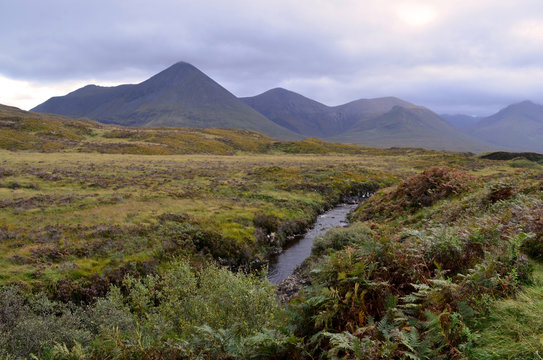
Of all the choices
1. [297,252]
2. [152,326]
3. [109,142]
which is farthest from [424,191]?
[109,142]

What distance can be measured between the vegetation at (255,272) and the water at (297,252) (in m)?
1.22

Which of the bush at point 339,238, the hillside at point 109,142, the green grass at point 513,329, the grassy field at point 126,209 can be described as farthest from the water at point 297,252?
the hillside at point 109,142

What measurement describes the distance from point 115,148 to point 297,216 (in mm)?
73363

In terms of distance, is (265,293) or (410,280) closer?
(410,280)

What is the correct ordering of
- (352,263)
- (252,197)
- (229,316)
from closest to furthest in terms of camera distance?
(352,263) → (229,316) → (252,197)

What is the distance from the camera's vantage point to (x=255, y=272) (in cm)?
1939

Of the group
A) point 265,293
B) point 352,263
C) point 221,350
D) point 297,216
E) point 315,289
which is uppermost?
point 352,263

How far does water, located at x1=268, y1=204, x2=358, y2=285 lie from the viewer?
19.8 metres

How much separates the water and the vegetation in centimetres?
122

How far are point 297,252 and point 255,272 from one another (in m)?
4.96

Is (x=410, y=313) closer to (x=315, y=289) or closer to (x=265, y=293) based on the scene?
(x=315, y=289)

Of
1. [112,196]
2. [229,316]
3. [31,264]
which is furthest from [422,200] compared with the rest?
[112,196]

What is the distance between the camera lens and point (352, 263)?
23.6 ft

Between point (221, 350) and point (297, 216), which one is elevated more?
point (221, 350)
